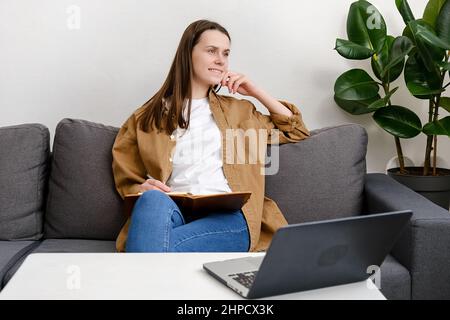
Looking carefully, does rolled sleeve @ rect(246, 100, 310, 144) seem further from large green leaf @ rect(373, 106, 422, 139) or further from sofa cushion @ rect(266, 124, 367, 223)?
large green leaf @ rect(373, 106, 422, 139)

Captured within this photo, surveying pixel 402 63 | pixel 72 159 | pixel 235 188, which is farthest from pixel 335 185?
pixel 72 159

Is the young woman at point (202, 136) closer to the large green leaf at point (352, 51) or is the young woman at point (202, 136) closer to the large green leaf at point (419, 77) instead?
the large green leaf at point (352, 51)

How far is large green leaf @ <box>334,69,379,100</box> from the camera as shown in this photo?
8.92 feet

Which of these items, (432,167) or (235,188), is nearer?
(235,188)

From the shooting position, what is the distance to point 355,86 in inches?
108

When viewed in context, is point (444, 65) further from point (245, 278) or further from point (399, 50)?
point (245, 278)

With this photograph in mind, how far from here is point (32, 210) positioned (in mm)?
2404

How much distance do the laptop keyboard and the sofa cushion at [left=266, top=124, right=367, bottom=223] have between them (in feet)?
3.59

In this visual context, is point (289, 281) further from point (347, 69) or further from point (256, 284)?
point (347, 69)

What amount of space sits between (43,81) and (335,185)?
1316mm

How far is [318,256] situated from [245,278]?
0.53 feet

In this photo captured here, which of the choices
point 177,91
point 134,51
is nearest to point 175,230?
point 177,91

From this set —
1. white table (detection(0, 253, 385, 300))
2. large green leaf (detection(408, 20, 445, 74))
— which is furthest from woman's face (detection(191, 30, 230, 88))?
white table (detection(0, 253, 385, 300))
